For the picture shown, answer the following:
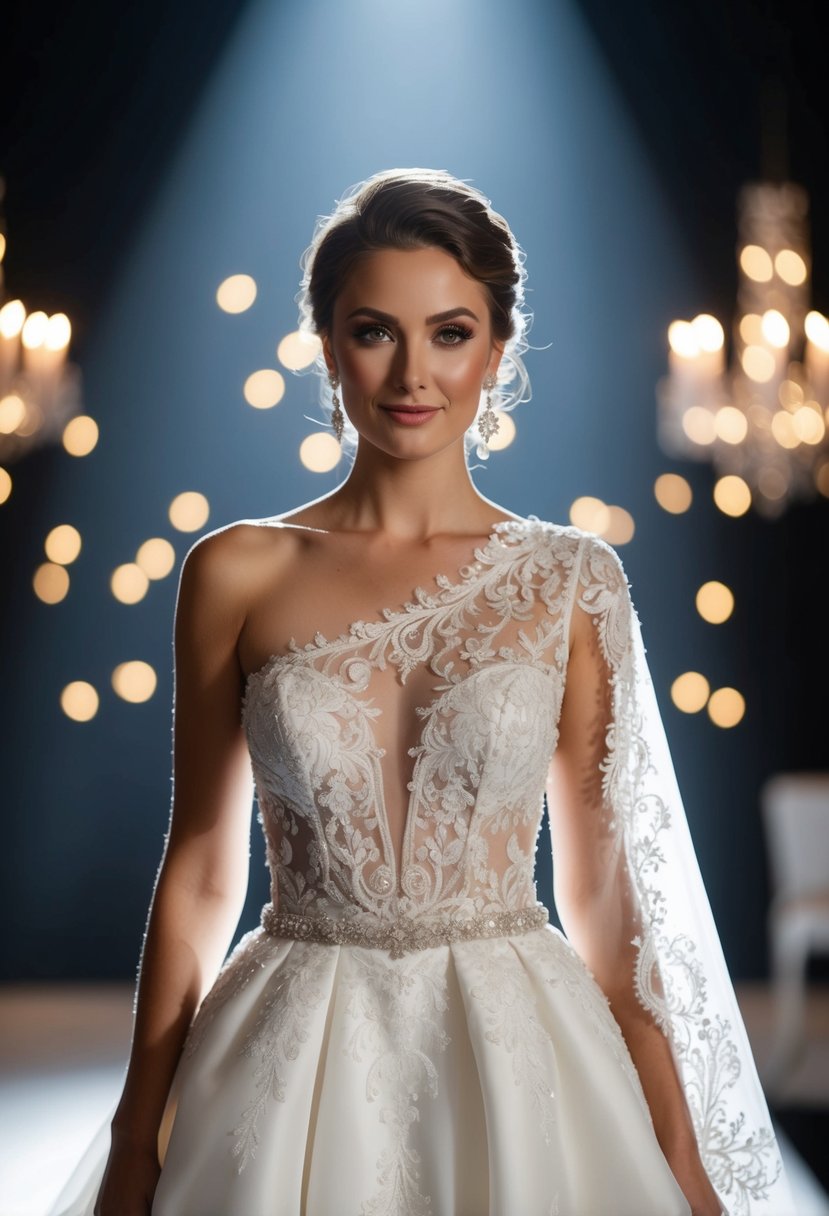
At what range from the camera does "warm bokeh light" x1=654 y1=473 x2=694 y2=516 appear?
7422 millimetres

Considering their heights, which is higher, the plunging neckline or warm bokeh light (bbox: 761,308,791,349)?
warm bokeh light (bbox: 761,308,791,349)

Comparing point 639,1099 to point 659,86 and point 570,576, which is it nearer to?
point 570,576

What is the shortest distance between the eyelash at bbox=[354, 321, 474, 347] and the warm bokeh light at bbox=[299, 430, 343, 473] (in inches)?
211

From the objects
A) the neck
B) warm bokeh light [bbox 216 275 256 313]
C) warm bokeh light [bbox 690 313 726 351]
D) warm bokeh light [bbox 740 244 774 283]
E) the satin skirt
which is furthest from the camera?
warm bokeh light [bbox 216 275 256 313]

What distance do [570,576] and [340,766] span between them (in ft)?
1.28

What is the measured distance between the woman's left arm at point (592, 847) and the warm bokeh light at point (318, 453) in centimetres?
542

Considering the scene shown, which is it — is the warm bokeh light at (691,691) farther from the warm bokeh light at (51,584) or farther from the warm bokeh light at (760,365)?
the warm bokeh light at (51,584)

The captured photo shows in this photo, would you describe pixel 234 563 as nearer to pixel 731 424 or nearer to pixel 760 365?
pixel 760 365

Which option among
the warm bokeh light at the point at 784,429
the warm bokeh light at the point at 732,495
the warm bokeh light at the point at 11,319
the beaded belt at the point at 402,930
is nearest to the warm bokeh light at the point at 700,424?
the warm bokeh light at the point at 784,429

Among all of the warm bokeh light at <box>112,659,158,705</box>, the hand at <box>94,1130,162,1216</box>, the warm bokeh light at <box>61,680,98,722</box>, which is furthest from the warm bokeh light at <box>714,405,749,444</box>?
the hand at <box>94,1130,162,1216</box>

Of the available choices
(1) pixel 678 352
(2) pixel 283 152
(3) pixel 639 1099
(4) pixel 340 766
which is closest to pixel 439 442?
(4) pixel 340 766

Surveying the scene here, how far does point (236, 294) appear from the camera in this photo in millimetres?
7176

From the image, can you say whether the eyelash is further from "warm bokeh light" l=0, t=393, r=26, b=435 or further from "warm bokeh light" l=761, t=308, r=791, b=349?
"warm bokeh light" l=0, t=393, r=26, b=435

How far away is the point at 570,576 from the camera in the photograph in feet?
6.07
